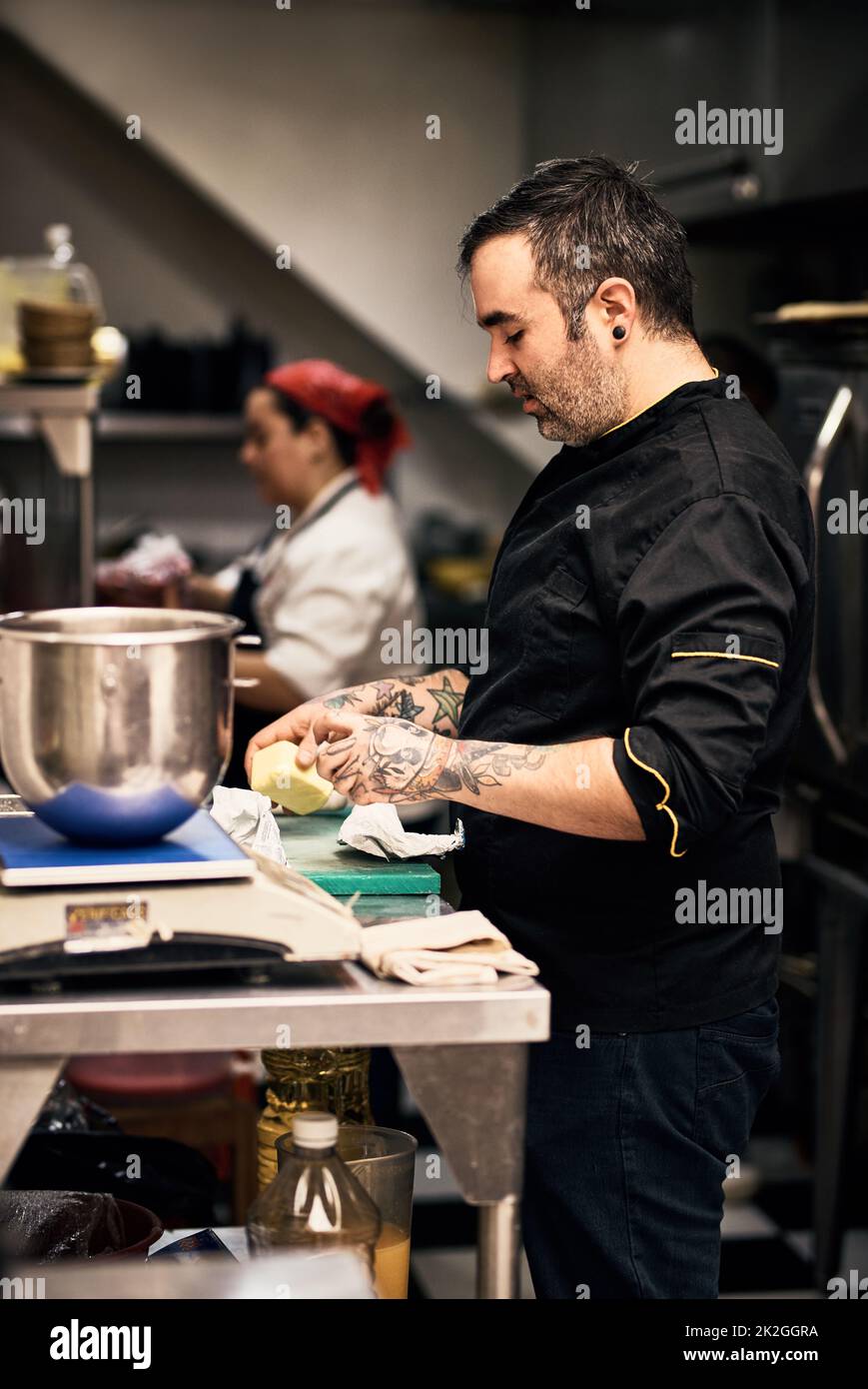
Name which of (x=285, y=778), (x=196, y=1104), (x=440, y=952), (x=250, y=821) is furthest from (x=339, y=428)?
(x=440, y=952)

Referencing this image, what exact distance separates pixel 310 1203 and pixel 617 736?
1.79ft

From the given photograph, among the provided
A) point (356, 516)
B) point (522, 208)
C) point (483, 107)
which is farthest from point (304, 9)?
point (522, 208)

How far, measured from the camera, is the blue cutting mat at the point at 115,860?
123 cm

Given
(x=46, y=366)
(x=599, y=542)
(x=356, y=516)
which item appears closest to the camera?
(x=599, y=542)

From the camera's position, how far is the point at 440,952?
4.33 ft

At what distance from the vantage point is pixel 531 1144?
1.71 m

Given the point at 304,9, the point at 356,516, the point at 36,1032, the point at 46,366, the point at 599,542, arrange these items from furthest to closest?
the point at 304,9 → the point at 356,516 → the point at 46,366 → the point at 599,542 → the point at 36,1032

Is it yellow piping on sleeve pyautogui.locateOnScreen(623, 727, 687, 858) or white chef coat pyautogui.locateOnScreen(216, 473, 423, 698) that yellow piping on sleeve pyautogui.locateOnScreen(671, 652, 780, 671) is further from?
white chef coat pyautogui.locateOnScreen(216, 473, 423, 698)

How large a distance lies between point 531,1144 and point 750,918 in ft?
1.08

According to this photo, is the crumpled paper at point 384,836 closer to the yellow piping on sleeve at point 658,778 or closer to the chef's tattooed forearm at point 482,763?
the chef's tattooed forearm at point 482,763

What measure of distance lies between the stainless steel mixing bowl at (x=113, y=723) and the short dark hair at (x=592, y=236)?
55 centimetres

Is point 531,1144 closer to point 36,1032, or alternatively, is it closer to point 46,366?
point 36,1032
